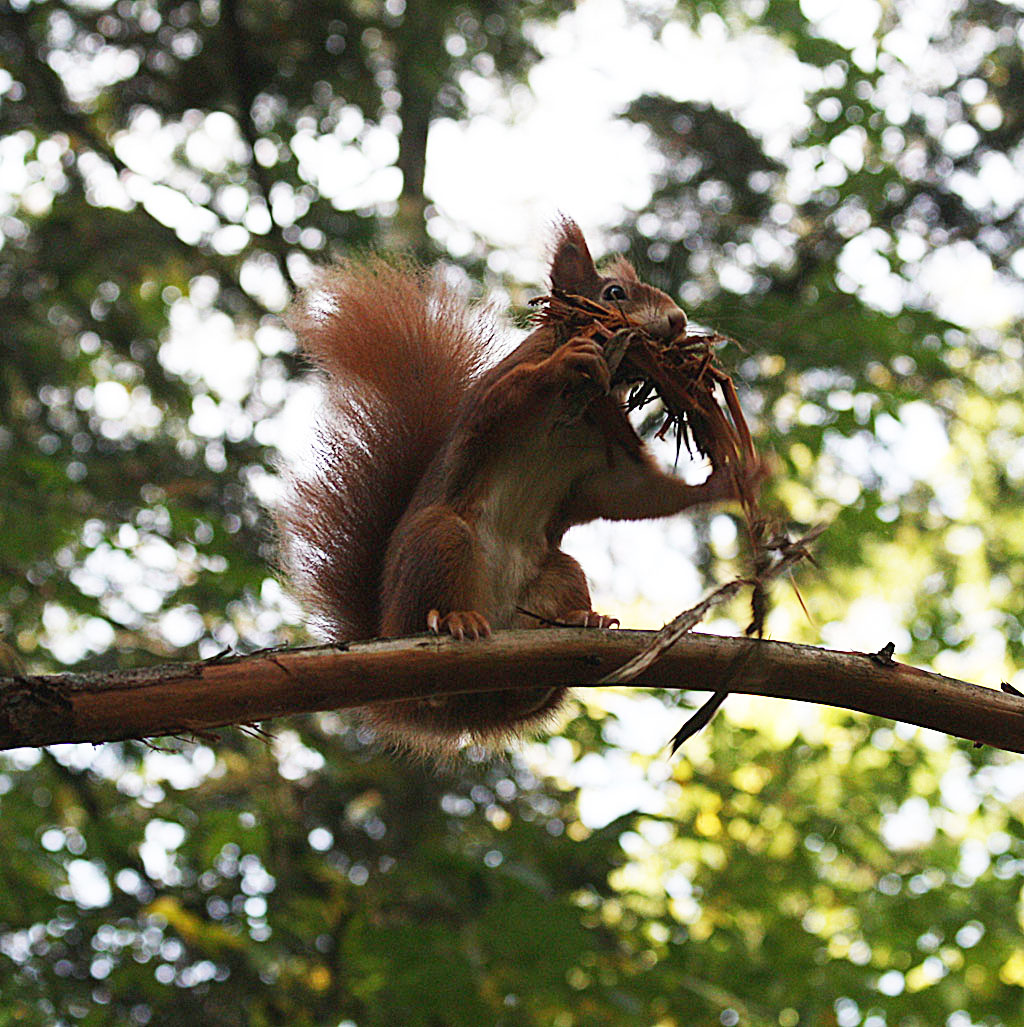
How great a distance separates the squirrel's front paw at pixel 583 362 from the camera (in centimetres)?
195

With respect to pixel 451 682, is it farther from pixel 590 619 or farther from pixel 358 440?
pixel 358 440

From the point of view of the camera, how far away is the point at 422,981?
3023mm

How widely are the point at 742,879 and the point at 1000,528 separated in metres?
4.14

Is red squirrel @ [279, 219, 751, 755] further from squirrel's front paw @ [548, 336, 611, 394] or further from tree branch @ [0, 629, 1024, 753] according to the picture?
tree branch @ [0, 629, 1024, 753]

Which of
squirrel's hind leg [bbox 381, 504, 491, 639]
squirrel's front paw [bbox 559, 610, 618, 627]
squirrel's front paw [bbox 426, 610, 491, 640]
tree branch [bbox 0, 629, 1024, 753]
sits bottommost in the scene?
tree branch [bbox 0, 629, 1024, 753]

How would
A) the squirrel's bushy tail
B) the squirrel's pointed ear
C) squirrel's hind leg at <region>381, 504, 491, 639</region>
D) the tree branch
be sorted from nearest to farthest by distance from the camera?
1. the tree branch
2. squirrel's hind leg at <region>381, 504, 491, 639</region>
3. the squirrel's bushy tail
4. the squirrel's pointed ear

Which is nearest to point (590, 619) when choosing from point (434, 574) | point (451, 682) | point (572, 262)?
point (434, 574)

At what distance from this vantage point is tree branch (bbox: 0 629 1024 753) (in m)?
1.48

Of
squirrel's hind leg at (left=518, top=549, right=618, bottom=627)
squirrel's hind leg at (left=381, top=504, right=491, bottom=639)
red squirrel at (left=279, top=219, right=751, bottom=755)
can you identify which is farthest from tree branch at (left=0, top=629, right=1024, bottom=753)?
squirrel's hind leg at (left=518, top=549, right=618, bottom=627)

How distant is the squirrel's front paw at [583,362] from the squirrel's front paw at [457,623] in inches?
18.0

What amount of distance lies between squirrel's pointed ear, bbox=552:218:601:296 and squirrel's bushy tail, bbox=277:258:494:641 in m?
0.33

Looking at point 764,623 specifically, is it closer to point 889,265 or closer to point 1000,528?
point 889,265

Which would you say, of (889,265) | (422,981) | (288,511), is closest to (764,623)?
(288,511)

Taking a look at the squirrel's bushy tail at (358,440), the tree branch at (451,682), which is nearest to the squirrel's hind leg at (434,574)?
the squirrel's bushy tail at (358,440)
